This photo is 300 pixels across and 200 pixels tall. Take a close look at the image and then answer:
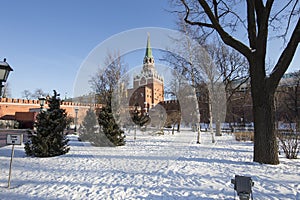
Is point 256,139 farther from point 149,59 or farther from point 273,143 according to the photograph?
point 149,59

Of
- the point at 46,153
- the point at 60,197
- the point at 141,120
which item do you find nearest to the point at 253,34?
the point at 60,197

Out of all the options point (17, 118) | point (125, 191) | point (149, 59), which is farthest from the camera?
point (17, 118)

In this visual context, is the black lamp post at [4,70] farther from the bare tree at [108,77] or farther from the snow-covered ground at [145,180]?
the bare tree at [108,77]

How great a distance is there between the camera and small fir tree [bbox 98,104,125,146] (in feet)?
34.4

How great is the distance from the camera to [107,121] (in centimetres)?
1059

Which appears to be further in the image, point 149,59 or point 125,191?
point 149,59

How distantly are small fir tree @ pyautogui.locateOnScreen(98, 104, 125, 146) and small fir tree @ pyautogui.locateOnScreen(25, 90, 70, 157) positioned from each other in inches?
102

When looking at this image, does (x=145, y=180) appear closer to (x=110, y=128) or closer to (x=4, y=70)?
(x=4, y=70)

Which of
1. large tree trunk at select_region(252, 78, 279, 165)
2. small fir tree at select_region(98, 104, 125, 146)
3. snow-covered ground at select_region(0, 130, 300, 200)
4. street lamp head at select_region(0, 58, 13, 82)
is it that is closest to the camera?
snow-covered ground at select_region(0, 130, 300, 200)

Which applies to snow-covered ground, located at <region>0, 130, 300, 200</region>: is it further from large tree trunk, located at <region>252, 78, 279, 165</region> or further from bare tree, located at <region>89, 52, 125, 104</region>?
bare tree, located at <region>89, 52, 125, 104</region>

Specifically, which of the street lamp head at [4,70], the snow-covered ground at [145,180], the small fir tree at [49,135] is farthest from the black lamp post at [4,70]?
the small fir tree at [49,135]

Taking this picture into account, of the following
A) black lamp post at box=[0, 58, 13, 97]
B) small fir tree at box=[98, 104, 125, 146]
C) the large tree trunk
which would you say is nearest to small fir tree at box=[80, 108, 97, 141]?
small fir tree at box=[98, 104, 125, 146]

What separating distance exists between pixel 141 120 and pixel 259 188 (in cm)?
1635

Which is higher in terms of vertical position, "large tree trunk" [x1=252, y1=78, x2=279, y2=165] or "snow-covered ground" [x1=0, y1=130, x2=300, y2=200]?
"large tree trunk" [x1=252, y1=78, x2=279, y2=165]
